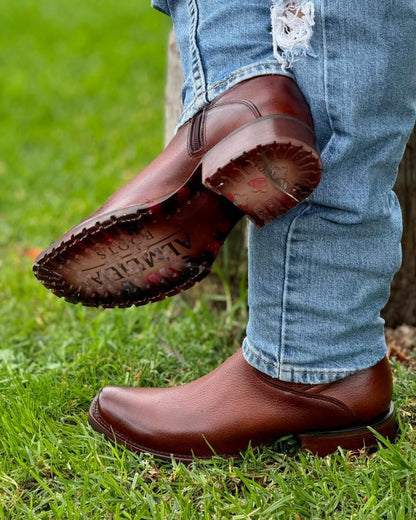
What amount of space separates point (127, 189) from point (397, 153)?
50cm

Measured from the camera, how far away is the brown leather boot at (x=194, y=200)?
1.23 meters

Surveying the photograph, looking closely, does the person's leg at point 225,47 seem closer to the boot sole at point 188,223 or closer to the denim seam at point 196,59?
the denim seam at point 196,59

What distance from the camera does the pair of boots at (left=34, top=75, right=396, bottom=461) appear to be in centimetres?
125

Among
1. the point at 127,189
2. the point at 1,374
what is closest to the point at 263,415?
the point at 127,189

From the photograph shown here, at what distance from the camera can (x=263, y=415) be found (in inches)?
61.1

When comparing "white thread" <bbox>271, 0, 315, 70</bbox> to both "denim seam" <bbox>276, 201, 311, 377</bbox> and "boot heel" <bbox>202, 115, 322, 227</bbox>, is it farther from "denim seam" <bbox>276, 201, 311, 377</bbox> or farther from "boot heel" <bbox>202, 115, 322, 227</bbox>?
"denim seam" <bbox>276, 201, 311, 377</bbox>

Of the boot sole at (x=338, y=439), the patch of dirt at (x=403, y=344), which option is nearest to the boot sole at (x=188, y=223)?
the boot sole at (x=338, y=439)

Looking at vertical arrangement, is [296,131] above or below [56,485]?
above

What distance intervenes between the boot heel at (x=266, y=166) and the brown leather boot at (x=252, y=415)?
43 cm

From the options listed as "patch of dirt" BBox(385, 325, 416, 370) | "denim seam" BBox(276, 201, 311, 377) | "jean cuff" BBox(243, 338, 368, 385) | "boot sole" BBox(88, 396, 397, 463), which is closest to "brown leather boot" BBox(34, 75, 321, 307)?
"denim seam" BBox(276, 201, 311, 377)

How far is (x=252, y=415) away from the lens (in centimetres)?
156

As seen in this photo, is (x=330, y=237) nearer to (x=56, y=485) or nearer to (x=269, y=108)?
(x=269, y=108)

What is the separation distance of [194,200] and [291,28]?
0.34 meters

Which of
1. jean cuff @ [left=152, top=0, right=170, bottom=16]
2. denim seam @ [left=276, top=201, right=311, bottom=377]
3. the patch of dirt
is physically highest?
jean cuff @ [left=152, top=0, right=170, bottom=16]
